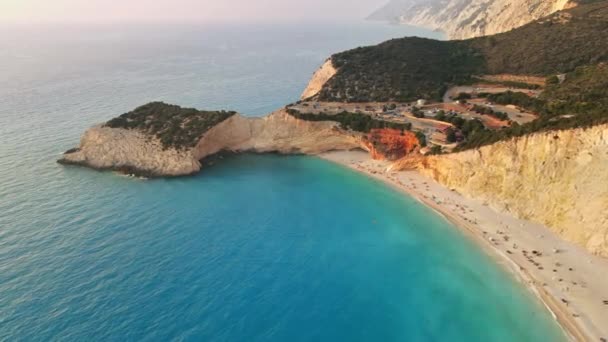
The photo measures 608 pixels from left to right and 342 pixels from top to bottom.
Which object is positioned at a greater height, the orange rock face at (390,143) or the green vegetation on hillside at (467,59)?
the green vegetation on hillside at (467,59)

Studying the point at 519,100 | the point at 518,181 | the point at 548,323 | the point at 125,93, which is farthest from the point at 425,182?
the point at 125,93

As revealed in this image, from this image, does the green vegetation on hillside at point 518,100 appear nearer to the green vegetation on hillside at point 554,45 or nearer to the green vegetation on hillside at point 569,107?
the green vegetation on hillside at point 569,107

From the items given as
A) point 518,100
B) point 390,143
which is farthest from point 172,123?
point 518,100

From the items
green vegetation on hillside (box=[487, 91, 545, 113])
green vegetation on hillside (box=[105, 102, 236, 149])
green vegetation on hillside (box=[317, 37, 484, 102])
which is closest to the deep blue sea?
green vegetation on hillside (box=[105, 102, 236, 149])

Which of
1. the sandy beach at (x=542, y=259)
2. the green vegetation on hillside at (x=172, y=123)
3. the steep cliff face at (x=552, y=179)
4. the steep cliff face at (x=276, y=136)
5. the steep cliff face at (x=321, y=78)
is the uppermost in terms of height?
the steep cliff face at (x=321, y=78)

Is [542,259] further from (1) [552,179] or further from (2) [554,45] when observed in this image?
(2) [554,45]

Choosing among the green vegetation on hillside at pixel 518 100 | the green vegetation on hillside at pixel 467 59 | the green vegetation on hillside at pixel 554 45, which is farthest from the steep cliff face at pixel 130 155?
the green vegetation on hillside at pixel 554 45
